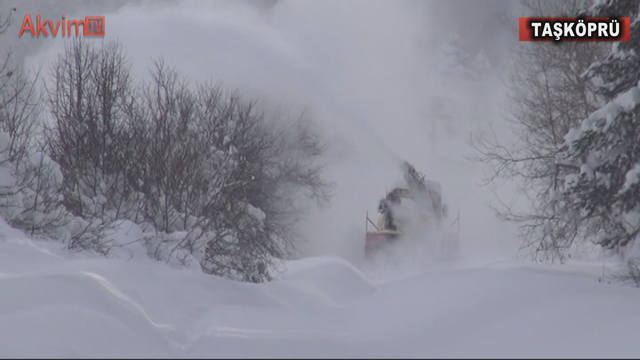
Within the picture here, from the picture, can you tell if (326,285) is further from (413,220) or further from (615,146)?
(413,220)

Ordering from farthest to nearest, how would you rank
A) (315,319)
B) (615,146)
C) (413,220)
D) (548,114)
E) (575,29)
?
(413,220)
(548,114)
(575,29)
(615,146)
(315,319)

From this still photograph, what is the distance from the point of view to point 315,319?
673cm

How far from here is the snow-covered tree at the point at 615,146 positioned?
33.9 feet

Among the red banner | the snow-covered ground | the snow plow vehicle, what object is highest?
the red banner

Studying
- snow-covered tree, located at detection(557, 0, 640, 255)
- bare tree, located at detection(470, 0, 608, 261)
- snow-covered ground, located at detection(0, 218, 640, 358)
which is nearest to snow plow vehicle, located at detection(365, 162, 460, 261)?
bare tree, located at detection(470, 0, 608, 261)

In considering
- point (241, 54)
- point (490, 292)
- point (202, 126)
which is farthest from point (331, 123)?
point (490, 292)

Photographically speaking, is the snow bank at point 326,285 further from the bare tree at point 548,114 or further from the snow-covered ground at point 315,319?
the bare tree at point 548,114

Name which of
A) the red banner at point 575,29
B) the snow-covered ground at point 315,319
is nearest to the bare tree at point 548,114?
the red banner at point 575,29

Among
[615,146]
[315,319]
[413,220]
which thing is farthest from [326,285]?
[413,220]

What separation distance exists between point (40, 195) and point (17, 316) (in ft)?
23.0

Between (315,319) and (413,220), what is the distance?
Result: 16012 millimetres

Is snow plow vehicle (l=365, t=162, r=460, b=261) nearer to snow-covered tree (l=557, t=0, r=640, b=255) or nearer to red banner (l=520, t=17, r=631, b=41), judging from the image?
red banner (l=520, t=17, r=631, b=41)

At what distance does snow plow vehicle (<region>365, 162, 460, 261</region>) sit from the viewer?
22344 millimetres

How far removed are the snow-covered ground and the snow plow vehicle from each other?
1399 cm
